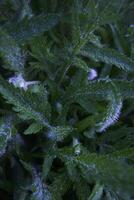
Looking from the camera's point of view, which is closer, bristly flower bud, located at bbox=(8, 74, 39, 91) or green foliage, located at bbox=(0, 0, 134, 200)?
green foliage, located at bbox=(0, 0, 134, 200)

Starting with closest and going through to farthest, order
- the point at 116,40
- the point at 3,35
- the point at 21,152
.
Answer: the point at 3,35 → the point at 21,152 → the point at 116,40

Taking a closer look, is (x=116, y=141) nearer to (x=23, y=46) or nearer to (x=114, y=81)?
(x=114, y=81)

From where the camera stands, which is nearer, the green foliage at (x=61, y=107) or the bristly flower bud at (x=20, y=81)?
the green foliage at (x=61, y=107)

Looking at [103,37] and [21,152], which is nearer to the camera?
[21,152]

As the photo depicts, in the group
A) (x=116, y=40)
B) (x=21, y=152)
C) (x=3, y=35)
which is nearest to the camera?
(x=3, y=35)

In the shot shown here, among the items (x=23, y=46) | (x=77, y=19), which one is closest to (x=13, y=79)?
(x=23, y=46)

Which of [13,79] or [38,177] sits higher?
[13,79]

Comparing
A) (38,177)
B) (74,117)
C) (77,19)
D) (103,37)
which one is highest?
(103,37)
